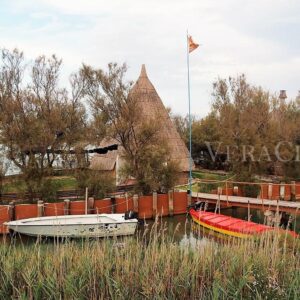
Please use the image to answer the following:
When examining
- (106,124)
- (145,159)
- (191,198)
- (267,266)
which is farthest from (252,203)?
(267,266)

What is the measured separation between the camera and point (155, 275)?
584 centimetres

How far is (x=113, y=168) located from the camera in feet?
89.6

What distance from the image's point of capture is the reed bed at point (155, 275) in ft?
18.9

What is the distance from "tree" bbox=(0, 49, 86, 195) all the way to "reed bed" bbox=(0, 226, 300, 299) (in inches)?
531

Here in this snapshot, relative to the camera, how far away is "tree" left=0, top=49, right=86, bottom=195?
19672mm

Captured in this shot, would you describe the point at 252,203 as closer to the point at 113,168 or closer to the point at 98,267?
the point at 113,168

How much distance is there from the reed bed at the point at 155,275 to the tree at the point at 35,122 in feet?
44.3

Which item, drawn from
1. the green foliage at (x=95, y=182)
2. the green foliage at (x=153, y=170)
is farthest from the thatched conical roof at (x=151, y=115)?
the green foliage at (x=95, y=182)

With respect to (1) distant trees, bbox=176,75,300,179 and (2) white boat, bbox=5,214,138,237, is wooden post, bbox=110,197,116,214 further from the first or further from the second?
(1) distant trees, bbox=176,75,300,179

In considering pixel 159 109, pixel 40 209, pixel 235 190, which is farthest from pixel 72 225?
pixel 159 109

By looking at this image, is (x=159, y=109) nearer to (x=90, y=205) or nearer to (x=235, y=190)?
(x=235, y=190)

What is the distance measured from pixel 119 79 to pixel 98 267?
16.8m

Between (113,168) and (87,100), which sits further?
(113,168)

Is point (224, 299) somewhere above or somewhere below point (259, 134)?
below
